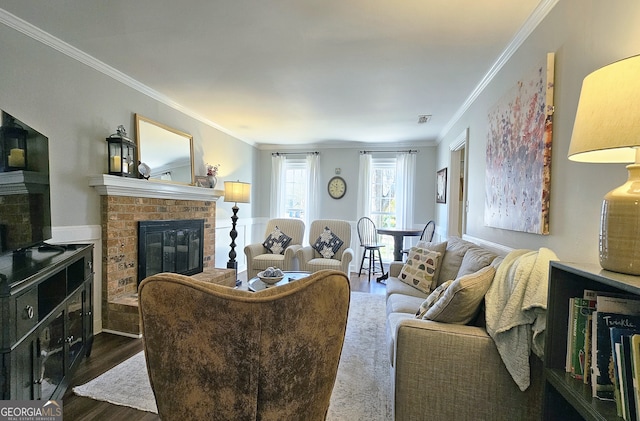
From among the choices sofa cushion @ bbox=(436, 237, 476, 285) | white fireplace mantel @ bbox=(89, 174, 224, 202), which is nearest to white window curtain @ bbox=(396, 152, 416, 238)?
sofa cushion @ bbox=(436, 237, 476, 285)

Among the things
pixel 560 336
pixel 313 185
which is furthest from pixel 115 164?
pixel 313 185

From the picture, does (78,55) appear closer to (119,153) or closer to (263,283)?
(119,153)

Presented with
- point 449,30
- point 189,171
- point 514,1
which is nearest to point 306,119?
point 189,171

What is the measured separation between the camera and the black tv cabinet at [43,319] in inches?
50.1

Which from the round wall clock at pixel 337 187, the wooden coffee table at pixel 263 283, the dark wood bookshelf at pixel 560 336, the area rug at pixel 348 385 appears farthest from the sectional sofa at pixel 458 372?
the round wall clock at pixel 337 187

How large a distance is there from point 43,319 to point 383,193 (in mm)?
5136

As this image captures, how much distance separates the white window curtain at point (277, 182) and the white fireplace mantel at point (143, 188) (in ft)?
6.79

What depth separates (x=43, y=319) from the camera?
5.03ft

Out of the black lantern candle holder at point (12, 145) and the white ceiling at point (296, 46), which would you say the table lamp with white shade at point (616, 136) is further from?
the black lantern candle holder at point (12, 145)

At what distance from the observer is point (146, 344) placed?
39.5 inches

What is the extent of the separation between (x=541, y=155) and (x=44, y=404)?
285cm

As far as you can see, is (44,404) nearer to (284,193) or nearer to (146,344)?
(146,344)

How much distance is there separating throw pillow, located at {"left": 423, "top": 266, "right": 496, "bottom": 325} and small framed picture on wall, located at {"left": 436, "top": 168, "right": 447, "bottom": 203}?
318 centimetres

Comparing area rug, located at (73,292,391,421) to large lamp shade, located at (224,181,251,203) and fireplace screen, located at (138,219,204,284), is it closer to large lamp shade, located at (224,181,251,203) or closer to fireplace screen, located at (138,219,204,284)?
fireplace screen, located at (138,219,204,284)
